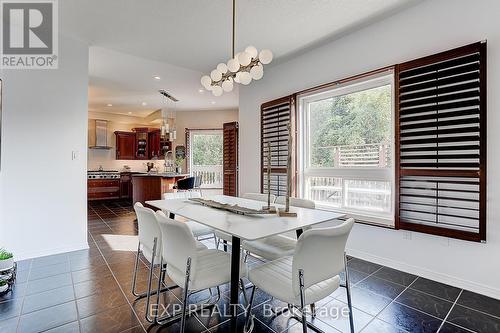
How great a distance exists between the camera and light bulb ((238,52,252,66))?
2008 mm

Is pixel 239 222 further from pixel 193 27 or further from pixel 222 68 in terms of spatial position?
pixel 193 27

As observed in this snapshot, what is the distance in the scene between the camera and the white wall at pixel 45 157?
3.04 meters

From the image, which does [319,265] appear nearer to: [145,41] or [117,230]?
[145,41]

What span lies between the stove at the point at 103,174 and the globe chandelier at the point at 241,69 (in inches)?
260

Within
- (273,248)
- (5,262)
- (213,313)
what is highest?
(273,248)

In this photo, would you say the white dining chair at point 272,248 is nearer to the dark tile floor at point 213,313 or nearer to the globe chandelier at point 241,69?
the dark tile floor at point 213,313

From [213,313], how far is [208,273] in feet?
1.97

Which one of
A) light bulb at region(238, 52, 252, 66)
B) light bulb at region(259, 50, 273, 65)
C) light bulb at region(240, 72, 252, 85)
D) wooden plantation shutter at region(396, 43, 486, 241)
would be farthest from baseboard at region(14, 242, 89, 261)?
wooden plantation shutter at region(396, 43, 486, 241)

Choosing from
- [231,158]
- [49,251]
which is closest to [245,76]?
[49,251]

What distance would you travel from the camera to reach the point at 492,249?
2.21 m

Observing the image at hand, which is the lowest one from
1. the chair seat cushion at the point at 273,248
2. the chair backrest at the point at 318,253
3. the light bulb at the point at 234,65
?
the chair seat cushion at the point at 273,248

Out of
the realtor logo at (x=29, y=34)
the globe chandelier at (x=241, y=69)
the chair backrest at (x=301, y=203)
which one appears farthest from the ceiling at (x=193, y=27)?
the chair backrest at (x=301, y=203)

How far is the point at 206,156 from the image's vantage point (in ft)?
26.5

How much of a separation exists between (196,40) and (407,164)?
9.94 feet
